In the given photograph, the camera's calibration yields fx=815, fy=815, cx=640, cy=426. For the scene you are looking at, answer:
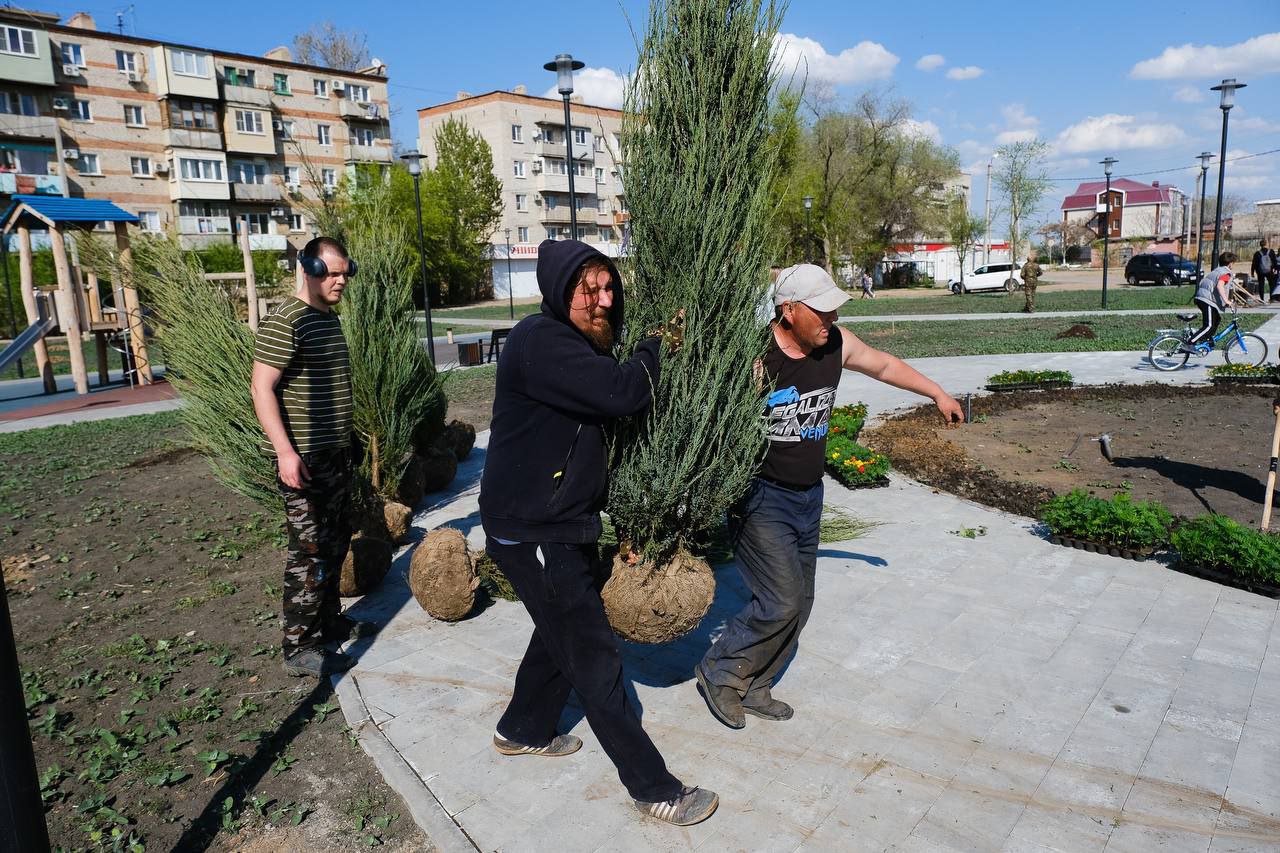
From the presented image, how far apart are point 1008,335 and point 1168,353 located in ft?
20.9

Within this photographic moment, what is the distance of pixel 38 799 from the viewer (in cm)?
223

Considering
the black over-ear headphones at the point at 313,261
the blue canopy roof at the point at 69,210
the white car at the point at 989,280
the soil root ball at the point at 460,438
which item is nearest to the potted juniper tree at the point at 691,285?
the black over-ear headphones at the point at 313,261

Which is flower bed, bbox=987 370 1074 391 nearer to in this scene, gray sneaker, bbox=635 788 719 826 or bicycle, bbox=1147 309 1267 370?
bicycle, bbox=1147 309 1267 370

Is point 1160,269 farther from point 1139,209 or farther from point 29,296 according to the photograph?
point 1139,209

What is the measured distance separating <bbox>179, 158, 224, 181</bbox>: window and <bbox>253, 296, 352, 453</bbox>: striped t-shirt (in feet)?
170

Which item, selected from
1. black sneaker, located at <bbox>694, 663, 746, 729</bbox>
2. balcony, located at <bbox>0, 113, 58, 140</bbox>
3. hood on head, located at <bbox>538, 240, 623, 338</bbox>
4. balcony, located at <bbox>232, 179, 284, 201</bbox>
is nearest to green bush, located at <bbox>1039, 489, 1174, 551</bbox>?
black sneaker, located at <bbox>694, 663, 746, 729</bbox>

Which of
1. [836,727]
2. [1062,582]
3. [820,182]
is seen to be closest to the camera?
[836,727]

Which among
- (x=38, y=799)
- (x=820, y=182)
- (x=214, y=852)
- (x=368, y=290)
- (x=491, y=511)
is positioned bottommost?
(x=214, y=852)

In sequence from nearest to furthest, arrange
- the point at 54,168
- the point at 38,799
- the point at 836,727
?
the point at 38,799 < the point at 836,727 < the point at 54,168

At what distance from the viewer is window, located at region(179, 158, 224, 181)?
4759 centimetres

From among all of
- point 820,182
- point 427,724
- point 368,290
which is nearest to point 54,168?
point 820,182

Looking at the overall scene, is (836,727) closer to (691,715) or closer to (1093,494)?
(691,715)

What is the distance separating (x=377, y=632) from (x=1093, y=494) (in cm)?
578

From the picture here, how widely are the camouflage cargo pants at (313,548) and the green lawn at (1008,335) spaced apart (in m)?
14.0
